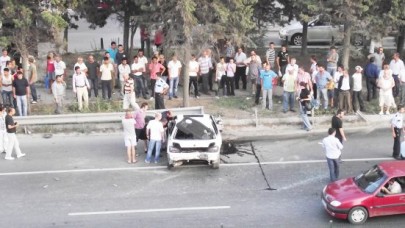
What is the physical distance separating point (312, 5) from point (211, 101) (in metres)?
5.01

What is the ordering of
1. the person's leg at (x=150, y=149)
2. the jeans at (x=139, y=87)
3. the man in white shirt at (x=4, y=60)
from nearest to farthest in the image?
the person's leg at (x=150, y=149) < the man in white shirt at (x=4, y=60) < the jeans at (x=139, y=87)

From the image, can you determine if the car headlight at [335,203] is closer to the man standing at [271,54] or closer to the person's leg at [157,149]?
the person's leg at [157,149]

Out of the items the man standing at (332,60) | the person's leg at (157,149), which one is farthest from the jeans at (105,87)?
the man standing at (332,60)

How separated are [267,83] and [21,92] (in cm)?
828

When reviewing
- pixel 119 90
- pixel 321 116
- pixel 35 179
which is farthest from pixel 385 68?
pixel 35 179

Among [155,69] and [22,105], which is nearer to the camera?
[22,105]

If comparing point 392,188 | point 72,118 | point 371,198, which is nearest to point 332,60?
point 72,118

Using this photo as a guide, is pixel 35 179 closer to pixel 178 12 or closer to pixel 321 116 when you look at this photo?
pixel 178 12

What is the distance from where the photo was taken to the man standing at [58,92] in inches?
830

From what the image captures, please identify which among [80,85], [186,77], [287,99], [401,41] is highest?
[401,41]

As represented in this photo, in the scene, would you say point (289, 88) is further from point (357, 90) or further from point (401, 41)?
point (401, 41)

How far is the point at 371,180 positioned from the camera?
13492mm

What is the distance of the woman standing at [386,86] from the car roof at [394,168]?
25.0ft

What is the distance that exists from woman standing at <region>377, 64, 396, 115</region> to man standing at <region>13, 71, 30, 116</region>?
1184cm
